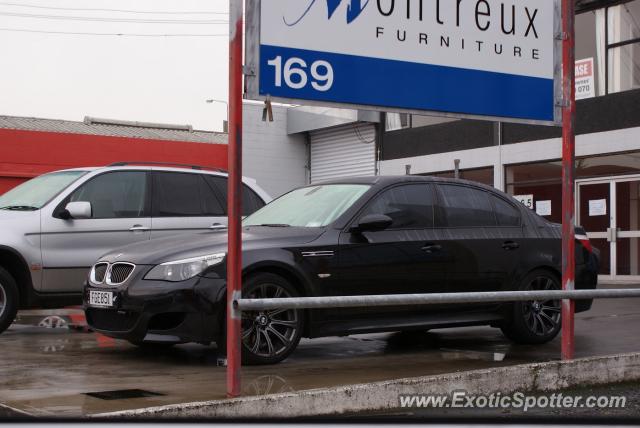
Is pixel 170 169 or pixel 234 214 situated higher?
pixel 170 169

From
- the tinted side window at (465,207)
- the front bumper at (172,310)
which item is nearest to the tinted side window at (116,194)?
the front bumper at (172,310)

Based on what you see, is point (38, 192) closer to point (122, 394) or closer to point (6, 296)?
point (6, 296)

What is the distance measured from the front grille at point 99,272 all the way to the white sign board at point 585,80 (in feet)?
49.9

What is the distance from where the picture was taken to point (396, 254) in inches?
310

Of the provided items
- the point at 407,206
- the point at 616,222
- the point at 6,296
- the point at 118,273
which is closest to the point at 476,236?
the point at 407,206

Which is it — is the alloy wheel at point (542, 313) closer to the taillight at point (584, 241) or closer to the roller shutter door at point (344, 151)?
the taillight at point (584, 241)

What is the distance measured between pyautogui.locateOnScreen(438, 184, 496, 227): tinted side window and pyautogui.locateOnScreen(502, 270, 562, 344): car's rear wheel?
2.22ft

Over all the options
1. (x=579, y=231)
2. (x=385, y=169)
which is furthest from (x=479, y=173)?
(x=579, y=231)

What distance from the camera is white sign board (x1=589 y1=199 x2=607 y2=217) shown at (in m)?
20.0

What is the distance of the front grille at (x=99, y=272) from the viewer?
7770 millimetres

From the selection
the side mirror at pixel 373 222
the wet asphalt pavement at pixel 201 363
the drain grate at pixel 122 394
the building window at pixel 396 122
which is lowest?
the wet asphalt pavement at pixel 201 363

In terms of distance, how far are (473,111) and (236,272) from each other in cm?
238

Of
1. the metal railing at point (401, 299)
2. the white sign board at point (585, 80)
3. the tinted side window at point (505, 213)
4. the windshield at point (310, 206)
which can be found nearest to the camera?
the metal railing at point (401, 299)

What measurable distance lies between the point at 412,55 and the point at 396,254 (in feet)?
6.48
